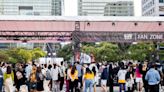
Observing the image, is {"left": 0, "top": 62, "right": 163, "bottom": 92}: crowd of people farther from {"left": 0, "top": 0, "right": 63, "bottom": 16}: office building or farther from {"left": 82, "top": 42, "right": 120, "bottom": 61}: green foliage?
{"left": 0, "top": 0, "right": 63, "bottom": 16}: office building

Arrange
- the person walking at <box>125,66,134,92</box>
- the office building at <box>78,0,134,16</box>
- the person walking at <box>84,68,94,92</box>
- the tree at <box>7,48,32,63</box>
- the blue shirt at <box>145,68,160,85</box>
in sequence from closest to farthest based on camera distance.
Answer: the blue shirt at <box>145,68,160,85</box> → the person walking at <box>84,68,94,92</box> → the person walking at <box>125,66,134,92</box> → the tree at <box>7,48,32,63</box> → the office building at <box>78,0,134,16</box>

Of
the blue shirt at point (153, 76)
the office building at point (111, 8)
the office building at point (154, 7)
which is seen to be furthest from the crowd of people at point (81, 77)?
the office building at point (111, 8)

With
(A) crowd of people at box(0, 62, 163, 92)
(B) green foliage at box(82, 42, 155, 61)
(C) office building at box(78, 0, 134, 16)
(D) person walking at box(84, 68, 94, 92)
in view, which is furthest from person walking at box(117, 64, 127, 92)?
(C) office building at box(78, 0, 134, 16)

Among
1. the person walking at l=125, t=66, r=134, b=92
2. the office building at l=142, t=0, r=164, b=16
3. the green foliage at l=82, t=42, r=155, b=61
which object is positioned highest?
the office building at l=142, t=0, r=164, b=16

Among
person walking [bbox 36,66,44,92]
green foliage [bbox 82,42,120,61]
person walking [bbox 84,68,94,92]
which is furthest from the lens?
green foliage [bbox 82,42,120,61]

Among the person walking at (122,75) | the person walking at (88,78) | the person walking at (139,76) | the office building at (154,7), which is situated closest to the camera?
the person walking at (88,78)

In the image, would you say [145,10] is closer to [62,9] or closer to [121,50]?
[121,50]

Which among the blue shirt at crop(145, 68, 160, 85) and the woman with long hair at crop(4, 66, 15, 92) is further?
the woman with long hair at crop(4, 66, 15, 92)

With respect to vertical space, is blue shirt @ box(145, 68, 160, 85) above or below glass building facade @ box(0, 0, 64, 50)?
below

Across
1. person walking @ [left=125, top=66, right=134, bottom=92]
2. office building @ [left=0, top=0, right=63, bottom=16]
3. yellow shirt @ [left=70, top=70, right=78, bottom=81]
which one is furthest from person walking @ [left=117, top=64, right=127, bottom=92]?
office building @ [left=0, top=0, right=63, bottom=16]

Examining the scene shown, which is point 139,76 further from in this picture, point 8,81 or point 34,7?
point 34,7

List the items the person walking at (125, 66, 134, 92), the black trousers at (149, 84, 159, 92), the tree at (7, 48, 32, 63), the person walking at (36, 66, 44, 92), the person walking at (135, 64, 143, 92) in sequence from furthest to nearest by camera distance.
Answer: the tree at (7, 48, 32, 63)
the person walking at (125, 66, 134, 92)
the person walking at (135, 64, 143, 92)
the person walking at (36, 66, 44, 92)
the black trousers at (149, 84, 159, 92)

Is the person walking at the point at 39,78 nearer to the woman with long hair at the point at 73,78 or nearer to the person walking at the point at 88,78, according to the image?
the person walking at the point at 88,78

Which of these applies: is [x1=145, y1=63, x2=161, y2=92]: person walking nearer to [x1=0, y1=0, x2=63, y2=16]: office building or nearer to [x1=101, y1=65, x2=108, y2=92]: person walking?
[x1=101, y1=65, x2=108, y2=92]: person walking
